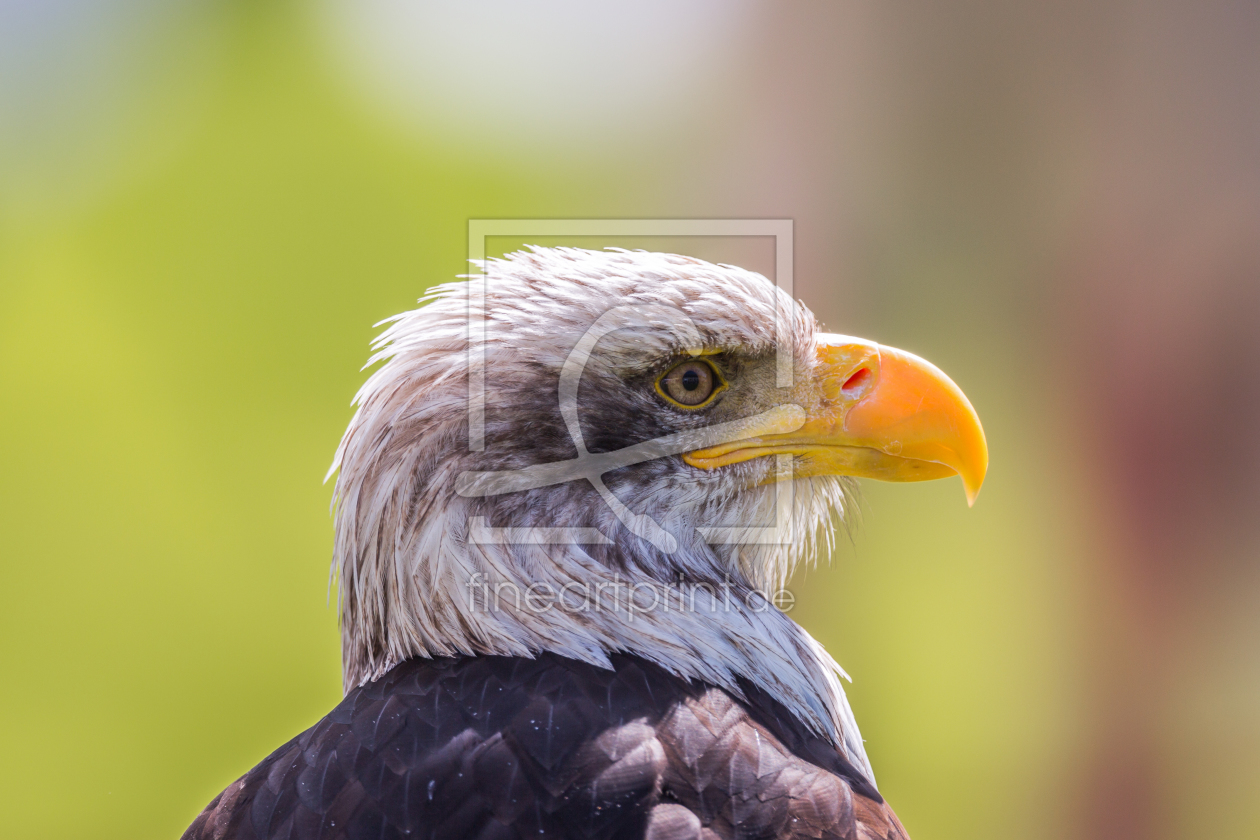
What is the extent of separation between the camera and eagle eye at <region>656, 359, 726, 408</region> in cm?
150

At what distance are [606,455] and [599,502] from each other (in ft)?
0.28

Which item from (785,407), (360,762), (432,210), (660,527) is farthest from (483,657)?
(432,210)

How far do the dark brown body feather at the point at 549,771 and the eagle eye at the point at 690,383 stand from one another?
48cm

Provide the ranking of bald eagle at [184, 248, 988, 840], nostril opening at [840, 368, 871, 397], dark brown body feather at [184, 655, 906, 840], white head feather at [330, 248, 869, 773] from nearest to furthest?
dark brown body feather at [184, 655, 906, 840]
bald eagle at [184, 248, 988, 840]
white head feather at [330, 248, 869, 773]
nostril opening at [840, 368, 871, 397]

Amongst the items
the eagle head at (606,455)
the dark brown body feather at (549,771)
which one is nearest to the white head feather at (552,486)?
the eagle head at (606,455)

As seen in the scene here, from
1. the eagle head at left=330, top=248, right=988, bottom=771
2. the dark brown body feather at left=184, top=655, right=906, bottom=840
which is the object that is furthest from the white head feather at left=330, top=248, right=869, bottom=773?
the dark brown body feather at left=184, top=655, right=906, bottom=840

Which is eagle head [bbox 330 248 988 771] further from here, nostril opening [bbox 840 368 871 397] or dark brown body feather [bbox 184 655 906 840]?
dark brown body feather [bbox 184 655 906 840]

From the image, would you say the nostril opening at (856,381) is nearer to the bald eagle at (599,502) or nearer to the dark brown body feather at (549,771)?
the bald eagle at (599,502)

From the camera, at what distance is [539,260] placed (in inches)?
61.9

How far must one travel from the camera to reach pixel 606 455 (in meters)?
1.48

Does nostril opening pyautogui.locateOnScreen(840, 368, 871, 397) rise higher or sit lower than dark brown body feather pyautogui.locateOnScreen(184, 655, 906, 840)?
higher

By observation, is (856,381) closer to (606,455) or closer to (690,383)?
(690,383)

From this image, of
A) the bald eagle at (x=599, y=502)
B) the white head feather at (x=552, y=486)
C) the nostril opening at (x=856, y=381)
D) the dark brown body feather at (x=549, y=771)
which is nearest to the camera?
the dark brown body feather at (x=549, y=771)

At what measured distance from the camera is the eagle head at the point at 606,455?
4.68 feet
